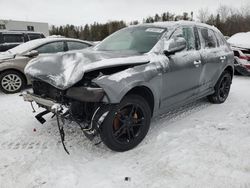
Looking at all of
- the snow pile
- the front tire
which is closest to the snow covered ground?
the front tire

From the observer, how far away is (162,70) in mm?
3898

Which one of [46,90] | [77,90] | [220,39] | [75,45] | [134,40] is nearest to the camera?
[77,90]

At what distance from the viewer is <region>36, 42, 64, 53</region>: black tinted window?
726 centimetres

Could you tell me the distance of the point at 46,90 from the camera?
12.3 feet

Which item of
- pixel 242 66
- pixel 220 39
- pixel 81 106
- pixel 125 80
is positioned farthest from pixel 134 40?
pixel 242 66

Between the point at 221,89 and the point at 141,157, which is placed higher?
the point at 221,89

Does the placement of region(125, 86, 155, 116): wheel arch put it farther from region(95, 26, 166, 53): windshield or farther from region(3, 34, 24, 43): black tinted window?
region(3, 34, 24, 43): black tinted window

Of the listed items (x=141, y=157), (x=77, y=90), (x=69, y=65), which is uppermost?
(x=69, y=65)

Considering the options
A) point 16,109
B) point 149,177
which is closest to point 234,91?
point 149,177

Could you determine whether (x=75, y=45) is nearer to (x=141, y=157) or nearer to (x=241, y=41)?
(x=141, y=157)

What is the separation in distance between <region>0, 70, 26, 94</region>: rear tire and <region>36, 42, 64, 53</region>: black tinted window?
0.93m

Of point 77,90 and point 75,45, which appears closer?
point 77,90

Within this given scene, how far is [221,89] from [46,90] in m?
3.90

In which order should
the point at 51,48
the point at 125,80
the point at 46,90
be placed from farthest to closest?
the point at 51,48, the point at 46,90, the point at 125,80
